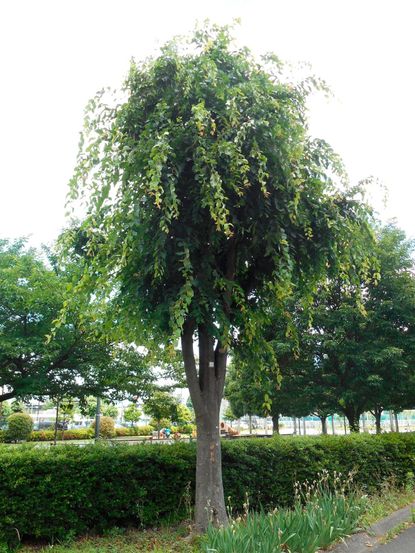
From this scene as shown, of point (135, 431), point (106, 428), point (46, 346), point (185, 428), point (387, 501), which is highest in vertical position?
point (46, 346)

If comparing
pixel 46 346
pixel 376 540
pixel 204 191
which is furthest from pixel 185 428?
pixel 204 191

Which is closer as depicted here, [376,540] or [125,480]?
[376,540]

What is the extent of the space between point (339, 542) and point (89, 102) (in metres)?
6.08

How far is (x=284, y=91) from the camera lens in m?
5.91

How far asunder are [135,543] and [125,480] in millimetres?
880

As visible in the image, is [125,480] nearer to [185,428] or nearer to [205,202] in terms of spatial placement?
[205,202]

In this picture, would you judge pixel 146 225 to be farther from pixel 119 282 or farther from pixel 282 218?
pixel 282 218

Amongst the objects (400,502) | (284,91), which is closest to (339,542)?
(400,502)

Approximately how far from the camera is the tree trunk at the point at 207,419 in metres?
5.90

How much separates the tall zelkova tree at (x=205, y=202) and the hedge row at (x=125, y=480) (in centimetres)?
119

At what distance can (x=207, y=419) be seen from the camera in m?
6.22

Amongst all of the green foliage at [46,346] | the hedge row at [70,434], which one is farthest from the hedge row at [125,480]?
the hedge row at [70,434]

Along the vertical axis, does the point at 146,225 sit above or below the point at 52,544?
above

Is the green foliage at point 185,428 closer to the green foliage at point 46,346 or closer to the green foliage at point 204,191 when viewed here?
the green foliage at point 46,346
